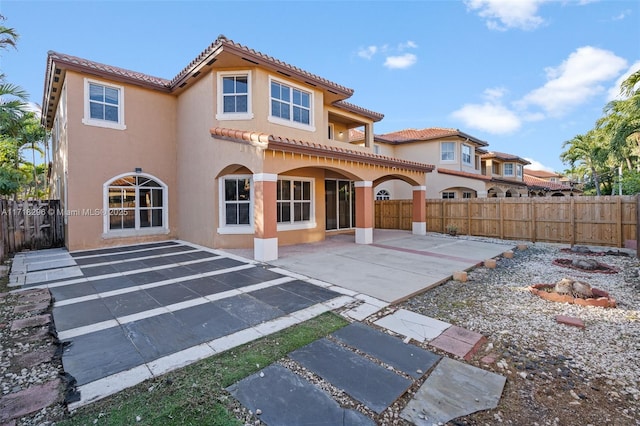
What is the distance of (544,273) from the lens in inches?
310

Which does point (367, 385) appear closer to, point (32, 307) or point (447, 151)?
point (32, 307)

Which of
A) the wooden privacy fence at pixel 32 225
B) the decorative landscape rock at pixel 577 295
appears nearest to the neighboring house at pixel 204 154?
the wooden privacy fence at pixel 32 225

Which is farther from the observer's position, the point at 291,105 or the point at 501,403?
the point at 291,105

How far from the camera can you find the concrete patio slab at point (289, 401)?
2.57 metres

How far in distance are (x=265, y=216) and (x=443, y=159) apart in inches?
700

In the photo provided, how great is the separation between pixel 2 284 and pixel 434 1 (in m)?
17.4

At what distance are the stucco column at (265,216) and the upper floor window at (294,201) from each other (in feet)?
9.98

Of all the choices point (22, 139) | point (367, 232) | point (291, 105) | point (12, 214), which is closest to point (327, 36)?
point (291, 105)

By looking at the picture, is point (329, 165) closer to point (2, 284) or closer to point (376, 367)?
point (376, 367)

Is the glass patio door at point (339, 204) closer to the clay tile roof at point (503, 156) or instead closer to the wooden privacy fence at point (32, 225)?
the wooden privacy fence at point (32, 225)

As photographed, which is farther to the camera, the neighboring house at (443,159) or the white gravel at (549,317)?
the neighboring house at (443,159)

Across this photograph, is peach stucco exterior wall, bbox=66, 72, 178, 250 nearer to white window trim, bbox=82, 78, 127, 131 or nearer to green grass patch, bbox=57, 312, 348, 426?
white window trim, bbox=82, 78, 127, 131

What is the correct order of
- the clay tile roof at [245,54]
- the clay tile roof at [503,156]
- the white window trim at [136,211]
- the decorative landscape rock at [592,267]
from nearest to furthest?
the decorative landscape rock at [592,267] → the clay tile roof at [245,54] → the white window trim at [136,211] → the clay tile roof at [503,156]

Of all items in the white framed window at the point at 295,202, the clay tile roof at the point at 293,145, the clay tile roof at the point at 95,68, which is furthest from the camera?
the white framed window at the point at 295,202
